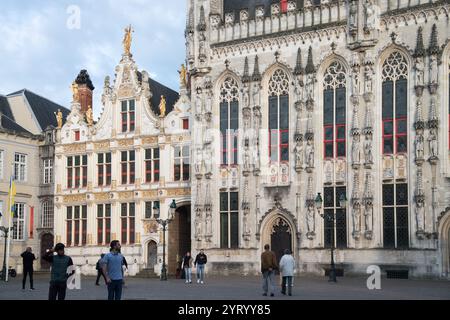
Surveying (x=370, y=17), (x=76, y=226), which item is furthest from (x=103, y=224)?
(x=370, y=17)

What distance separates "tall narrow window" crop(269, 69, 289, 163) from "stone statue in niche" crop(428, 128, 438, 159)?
8423mm

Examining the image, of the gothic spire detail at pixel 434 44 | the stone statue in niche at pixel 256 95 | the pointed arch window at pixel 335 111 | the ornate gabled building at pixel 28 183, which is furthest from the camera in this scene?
the ornate gabled building at pixel 28 183

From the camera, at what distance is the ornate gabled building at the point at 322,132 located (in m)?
38.4

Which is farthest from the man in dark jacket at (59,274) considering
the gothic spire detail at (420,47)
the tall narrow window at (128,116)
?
the tall narrow window at (128,116)

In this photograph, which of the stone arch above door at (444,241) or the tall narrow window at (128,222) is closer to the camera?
the stone arch above door at (444,241)

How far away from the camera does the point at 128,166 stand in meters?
49.9

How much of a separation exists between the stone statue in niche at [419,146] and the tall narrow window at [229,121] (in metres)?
11.0

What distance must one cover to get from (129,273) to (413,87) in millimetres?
21774

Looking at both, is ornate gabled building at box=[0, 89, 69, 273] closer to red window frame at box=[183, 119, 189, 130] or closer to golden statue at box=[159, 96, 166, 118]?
golden statue at box=[159, 96, 166, 118]

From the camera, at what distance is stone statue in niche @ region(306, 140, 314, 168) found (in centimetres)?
4156

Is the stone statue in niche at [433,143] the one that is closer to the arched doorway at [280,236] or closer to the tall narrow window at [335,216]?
the tall narrow window at [335,216]
